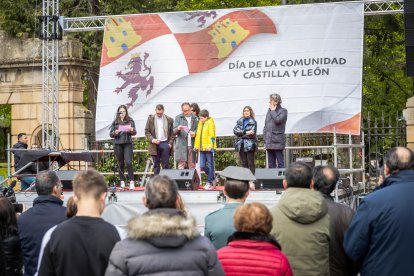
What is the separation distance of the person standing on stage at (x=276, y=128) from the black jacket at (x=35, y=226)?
8.92 metres

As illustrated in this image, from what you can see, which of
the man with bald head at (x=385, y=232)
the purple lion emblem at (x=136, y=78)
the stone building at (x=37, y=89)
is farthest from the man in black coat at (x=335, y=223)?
the stone building at (x=37, y=89)

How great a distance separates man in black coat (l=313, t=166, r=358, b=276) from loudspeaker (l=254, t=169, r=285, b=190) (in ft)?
22.3

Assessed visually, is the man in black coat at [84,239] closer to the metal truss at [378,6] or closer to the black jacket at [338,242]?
the black jacket at [338,242]

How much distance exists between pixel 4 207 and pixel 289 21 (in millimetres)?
12989

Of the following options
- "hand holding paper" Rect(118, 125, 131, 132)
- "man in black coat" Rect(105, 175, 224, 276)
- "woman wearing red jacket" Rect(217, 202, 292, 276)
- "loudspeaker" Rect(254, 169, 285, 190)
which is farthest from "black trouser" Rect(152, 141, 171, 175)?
"man in black coat" Rect(105, 175, 224, 276)

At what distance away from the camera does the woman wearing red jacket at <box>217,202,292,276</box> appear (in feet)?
17.2

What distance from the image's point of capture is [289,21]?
61.7 ft

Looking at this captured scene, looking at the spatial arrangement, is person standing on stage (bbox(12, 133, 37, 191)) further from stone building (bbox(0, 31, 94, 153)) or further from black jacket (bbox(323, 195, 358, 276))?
black jacket (bbox(323, 195, 358, 276))

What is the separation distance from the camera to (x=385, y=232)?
19.8 feet

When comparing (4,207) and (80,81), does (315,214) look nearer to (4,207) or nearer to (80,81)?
(4,207)

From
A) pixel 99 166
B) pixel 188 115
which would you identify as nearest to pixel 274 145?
pixel 188 115

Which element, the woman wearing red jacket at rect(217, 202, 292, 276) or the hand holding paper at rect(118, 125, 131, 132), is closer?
the woman wearing red jacket at rect(217, 202, 292, 276)

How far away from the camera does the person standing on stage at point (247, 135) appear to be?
1535 cm

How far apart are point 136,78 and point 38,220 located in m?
13.2
